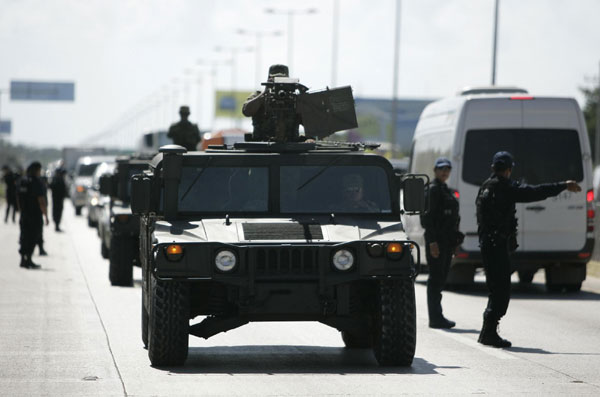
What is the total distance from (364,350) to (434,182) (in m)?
2.95

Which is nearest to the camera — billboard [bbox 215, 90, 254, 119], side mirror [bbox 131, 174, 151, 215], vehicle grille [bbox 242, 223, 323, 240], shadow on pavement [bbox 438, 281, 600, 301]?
vehicle grille [bbox 242, 223, 323, 240]

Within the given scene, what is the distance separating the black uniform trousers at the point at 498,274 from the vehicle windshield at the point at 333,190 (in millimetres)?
1527

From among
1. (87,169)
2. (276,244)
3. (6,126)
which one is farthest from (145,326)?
(6,126)

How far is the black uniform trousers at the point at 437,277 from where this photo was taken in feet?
48.8

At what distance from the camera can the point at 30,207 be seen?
25.1m

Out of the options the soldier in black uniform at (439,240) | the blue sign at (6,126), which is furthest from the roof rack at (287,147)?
the blue sign at (6,126)

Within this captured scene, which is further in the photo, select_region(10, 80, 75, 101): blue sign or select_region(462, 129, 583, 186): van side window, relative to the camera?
select_region(10, 80, 75, 101): blue sign

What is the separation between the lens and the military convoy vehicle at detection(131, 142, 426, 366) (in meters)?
10.8

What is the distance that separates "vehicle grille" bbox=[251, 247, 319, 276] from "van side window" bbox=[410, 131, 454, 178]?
9.28m

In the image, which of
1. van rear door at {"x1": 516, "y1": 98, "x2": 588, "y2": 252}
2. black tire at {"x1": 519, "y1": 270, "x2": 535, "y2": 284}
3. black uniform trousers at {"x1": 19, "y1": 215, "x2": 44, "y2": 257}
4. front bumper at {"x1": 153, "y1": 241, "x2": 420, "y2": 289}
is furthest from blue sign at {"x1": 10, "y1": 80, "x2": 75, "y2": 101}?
front bumper at {"x1": 153, "y1": 241, "x2": 420, "y2": 289}

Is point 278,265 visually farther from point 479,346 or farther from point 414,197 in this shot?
point 479,346

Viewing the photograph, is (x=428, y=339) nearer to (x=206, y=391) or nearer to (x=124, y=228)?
(x=206, y=391)

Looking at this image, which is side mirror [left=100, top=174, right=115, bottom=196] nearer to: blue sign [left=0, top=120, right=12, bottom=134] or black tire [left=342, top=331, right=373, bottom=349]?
black tire [left=342, top=331, right=373, bottom=349]

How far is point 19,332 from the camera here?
14.1 meters
